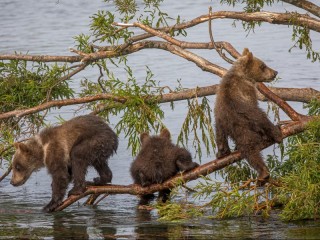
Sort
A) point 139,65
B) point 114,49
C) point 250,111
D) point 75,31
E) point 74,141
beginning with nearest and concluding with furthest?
point 250,111
point 74,141
point 114,49
point 139,65
point 75,31

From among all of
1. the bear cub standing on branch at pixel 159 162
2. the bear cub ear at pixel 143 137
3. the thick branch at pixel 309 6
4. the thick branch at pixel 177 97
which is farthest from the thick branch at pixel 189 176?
the thick branch at pixel 309 6

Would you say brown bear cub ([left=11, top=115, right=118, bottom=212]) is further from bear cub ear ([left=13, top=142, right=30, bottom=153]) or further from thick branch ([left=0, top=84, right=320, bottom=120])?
thick branch ([left=0, top=84, right=320, bottom=120])

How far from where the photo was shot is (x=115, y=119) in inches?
706

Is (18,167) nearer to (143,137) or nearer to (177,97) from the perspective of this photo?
(143,137)

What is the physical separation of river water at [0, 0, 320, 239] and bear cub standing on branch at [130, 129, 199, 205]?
454 millimetres

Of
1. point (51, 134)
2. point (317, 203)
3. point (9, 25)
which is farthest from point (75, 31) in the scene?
point (317, 203)

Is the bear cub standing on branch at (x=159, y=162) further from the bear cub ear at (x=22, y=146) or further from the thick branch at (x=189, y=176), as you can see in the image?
the bear cub ear at (x=22, y=146)

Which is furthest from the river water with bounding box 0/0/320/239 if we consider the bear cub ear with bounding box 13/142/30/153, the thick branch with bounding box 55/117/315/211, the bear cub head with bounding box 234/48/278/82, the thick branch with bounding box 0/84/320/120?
the bear cub head with bounding box 234/48/278/82

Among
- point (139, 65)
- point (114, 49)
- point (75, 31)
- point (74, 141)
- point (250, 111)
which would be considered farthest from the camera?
point (75, 31)

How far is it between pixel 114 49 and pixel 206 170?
3.31 meters

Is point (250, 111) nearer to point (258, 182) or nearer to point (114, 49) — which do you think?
point (258, 182)

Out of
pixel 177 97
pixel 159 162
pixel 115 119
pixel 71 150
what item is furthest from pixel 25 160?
pixel 115 119

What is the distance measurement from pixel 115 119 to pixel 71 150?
5860mm

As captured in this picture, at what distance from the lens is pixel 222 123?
438 inches
